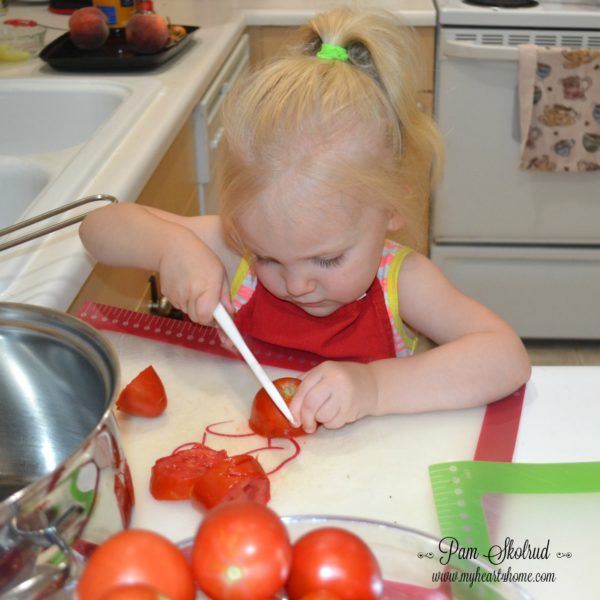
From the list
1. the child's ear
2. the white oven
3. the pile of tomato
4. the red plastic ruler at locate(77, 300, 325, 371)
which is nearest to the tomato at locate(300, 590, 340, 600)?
the pile of tomato

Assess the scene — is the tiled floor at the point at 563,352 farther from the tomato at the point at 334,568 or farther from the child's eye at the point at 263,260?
the tomato at the point at 334,568

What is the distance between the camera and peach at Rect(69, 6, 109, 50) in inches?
66.9

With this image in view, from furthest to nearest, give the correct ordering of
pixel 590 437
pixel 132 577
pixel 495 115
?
pixel 495 115, pixel 590 437, pixel 132 577

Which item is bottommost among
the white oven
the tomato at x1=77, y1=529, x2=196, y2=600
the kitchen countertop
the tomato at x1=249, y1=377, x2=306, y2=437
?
the white oven

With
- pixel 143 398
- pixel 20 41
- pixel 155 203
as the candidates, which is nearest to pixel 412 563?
pixel 143 398

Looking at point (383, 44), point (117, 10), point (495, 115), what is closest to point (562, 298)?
point (495, 115)

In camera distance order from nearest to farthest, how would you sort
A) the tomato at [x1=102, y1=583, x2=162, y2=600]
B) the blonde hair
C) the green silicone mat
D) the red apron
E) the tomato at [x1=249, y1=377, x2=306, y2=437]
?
1. the tomato at [x1=102, y1=583, x2=162, y2=600]
2. the green silicone mat
3. the tomato at [x1=249, y1=377, x2=306, y2=437]
4. the blonde hair
5. the red apron

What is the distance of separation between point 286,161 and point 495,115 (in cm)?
139

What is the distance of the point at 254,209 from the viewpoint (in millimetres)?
918

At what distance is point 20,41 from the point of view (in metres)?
1.78

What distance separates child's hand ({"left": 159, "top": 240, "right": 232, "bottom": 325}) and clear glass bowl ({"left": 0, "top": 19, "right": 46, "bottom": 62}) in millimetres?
920

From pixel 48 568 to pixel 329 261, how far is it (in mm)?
477

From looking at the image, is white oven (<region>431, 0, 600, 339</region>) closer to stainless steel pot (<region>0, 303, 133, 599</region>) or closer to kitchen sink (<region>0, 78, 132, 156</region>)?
kitchen sink (<region>0, 78, 132, 156</region>)

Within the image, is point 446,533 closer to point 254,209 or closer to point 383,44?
point 254,209
